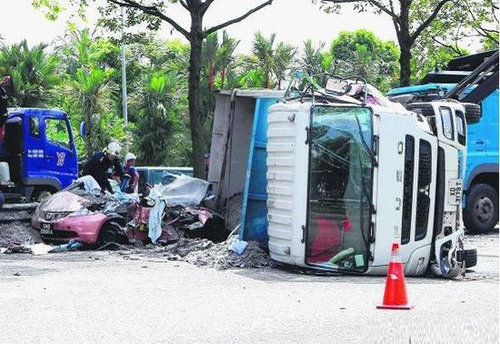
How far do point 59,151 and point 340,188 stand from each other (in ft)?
35.0

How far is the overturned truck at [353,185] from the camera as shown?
35.8 feet

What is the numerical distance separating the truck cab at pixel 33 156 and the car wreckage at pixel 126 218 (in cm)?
435

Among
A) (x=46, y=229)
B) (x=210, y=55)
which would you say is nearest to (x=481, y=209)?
(x=46, y=229)

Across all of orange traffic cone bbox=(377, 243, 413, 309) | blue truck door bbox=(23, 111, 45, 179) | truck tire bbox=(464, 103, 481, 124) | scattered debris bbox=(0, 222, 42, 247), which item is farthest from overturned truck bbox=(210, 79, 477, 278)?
blue truck door bbox=(23, 111, 45, 179)

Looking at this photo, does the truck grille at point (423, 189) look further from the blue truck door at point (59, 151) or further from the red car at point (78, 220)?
the blue truck door at point (59, 151)

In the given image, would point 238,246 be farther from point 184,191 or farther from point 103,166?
point 103,166

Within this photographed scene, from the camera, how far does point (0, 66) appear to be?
3391 centimetres

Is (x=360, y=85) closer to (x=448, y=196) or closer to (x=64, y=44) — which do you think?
(x=448, y=196)

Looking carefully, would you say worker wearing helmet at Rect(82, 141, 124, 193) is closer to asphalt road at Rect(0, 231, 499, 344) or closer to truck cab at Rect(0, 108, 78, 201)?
truck cab at Rect(0, 108, 78, 201)

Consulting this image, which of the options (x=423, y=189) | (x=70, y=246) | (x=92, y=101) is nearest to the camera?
(x=423, y=189)

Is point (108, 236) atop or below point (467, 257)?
below

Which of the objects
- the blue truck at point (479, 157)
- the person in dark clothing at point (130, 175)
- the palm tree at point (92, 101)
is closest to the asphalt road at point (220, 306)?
the blue truck at point (479, 157)

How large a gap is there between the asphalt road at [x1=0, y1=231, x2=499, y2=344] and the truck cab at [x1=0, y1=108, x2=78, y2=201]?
24.4 ft

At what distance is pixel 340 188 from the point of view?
11039mm
